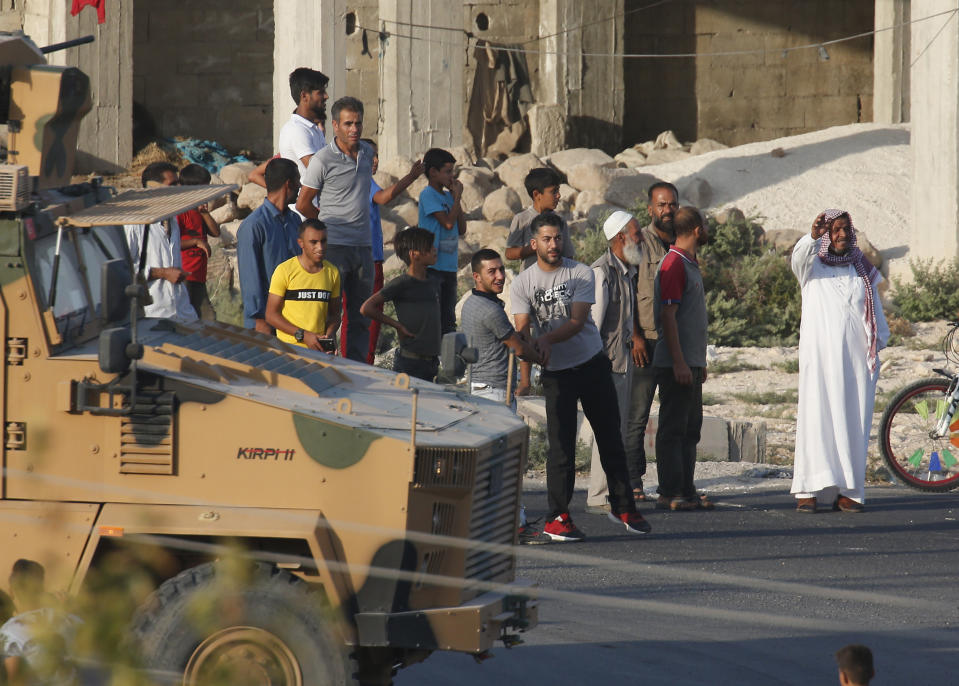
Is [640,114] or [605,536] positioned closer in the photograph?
[605,536]

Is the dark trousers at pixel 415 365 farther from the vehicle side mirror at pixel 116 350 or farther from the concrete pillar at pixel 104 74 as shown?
the concrete pillar at pixel 104 74

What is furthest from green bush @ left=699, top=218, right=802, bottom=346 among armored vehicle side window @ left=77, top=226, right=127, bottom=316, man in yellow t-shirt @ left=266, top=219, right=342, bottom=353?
armored vehicle side window @ left=77, top=226, right=127, bottom=316

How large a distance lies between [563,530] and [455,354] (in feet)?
8.65

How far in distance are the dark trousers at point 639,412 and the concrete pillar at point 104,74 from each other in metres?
13.2

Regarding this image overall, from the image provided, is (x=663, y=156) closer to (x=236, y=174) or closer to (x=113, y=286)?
(x=236, y=174)

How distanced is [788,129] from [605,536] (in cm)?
1990

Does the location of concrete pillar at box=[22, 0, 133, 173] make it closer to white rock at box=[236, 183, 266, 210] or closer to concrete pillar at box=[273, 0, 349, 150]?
white rock at box=[236, 183, 266, 210]

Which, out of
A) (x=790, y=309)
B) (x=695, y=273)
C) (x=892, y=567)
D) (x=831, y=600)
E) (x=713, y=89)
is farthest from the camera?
(x=713, y=89)

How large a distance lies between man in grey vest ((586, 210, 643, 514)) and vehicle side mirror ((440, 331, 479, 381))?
3154 mm

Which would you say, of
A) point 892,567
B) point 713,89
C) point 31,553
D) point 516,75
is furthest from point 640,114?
point 31,553

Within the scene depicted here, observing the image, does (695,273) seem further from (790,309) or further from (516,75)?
(516,75)

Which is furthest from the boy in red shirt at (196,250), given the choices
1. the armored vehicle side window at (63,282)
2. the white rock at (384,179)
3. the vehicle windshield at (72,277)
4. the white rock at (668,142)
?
the white rock at (668,142)

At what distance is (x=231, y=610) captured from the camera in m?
4.78

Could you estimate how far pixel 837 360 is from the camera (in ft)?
31.9
